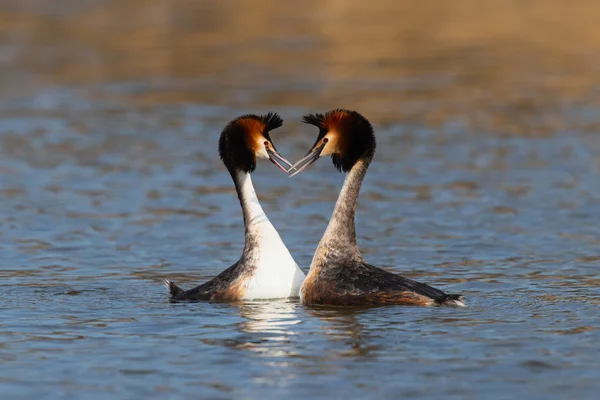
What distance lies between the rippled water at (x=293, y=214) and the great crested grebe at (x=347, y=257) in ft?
0.64

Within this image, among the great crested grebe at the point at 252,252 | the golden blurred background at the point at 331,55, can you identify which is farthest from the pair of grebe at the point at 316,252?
the golden blurred background at the point at 331,55

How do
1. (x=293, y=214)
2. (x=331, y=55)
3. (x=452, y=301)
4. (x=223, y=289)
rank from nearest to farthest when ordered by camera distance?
(x=452, y=301), (x=223, y=289), (x=293, y=214), (x=331, y=55)

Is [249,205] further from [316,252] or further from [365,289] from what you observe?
[365,289]

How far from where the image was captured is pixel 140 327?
1142 centimetres

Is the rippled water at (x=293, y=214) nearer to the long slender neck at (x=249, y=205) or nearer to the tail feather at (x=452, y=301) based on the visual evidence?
the tail feather at (x=452, y=301)

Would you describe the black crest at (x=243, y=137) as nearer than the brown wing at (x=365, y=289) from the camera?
No

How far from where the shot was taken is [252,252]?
1265 centimetres

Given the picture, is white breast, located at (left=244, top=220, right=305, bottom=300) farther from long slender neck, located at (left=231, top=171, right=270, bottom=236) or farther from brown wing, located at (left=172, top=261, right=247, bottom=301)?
long slender neck, located at (left=231, top=171, right=270, bottom=236)

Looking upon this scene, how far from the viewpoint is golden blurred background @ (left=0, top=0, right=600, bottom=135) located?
25.6 metres

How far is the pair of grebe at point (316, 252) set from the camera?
12180mm

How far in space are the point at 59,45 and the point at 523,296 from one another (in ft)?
74.1

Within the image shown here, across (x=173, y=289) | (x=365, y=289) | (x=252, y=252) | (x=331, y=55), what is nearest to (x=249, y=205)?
(x=252, y=252)

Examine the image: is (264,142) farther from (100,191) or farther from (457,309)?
(100,191)

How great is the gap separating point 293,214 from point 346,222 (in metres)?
4.35
